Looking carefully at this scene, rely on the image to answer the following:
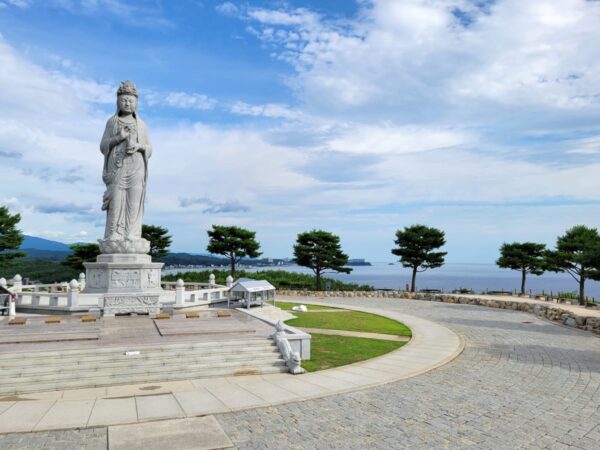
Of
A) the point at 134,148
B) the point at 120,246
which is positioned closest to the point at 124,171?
the point at 134,148

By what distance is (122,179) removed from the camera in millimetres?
29312

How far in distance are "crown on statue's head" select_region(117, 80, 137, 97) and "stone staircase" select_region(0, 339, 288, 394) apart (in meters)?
20.1

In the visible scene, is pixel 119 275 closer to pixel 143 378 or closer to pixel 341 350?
pixel 143 378

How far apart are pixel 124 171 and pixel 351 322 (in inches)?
703

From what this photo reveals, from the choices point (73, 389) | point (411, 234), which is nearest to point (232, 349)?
point (73, 389)

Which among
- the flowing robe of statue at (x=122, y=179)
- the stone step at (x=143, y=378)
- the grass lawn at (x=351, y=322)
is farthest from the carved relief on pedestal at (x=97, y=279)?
the stone step at (x=143, y=378)

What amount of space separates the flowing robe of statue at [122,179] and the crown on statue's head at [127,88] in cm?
145

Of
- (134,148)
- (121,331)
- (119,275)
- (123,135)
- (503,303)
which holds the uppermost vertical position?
(123,135)

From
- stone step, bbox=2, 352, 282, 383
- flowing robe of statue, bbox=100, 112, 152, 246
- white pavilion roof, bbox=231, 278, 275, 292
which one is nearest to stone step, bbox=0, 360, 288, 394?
stone step, bbox=2, 352, 282, 383

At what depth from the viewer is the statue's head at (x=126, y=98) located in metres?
29.4

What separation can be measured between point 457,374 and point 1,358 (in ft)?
48.9

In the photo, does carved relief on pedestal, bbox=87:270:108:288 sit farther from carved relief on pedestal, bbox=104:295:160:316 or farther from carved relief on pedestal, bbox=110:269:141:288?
carved relief on pedestal, bbox=104:295:160:316

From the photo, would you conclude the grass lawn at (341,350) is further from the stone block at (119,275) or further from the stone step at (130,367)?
the stone block at (119,275)

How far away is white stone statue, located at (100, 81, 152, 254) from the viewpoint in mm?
29016
